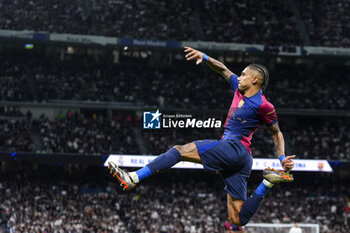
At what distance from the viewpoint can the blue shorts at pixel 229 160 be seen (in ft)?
25.4

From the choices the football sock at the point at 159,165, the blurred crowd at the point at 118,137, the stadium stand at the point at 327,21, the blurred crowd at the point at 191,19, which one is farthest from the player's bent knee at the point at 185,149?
the stadium stand at the point at 327,21

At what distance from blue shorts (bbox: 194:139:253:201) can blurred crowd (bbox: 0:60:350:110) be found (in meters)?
29.5

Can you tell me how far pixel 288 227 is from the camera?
2556cm

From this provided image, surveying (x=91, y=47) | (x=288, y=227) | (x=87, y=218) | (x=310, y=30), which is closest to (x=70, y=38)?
(x=91, y=47)

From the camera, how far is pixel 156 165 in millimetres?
7609

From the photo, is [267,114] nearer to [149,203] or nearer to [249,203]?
[249,203]

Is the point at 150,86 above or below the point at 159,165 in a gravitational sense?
below

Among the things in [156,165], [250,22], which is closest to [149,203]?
[250,22]

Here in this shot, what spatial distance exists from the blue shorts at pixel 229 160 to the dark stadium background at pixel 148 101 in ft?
72.5

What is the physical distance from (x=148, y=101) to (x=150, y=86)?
1.77 meters

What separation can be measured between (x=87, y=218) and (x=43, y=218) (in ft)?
7.67

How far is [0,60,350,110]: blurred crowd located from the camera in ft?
123

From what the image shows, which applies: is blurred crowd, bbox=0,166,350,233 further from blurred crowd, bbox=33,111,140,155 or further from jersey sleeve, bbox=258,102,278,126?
jersey sleeve, bbox=258,102,278,126

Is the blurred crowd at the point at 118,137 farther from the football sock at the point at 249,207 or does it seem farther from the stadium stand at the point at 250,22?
the football sock at the point at 249,207
